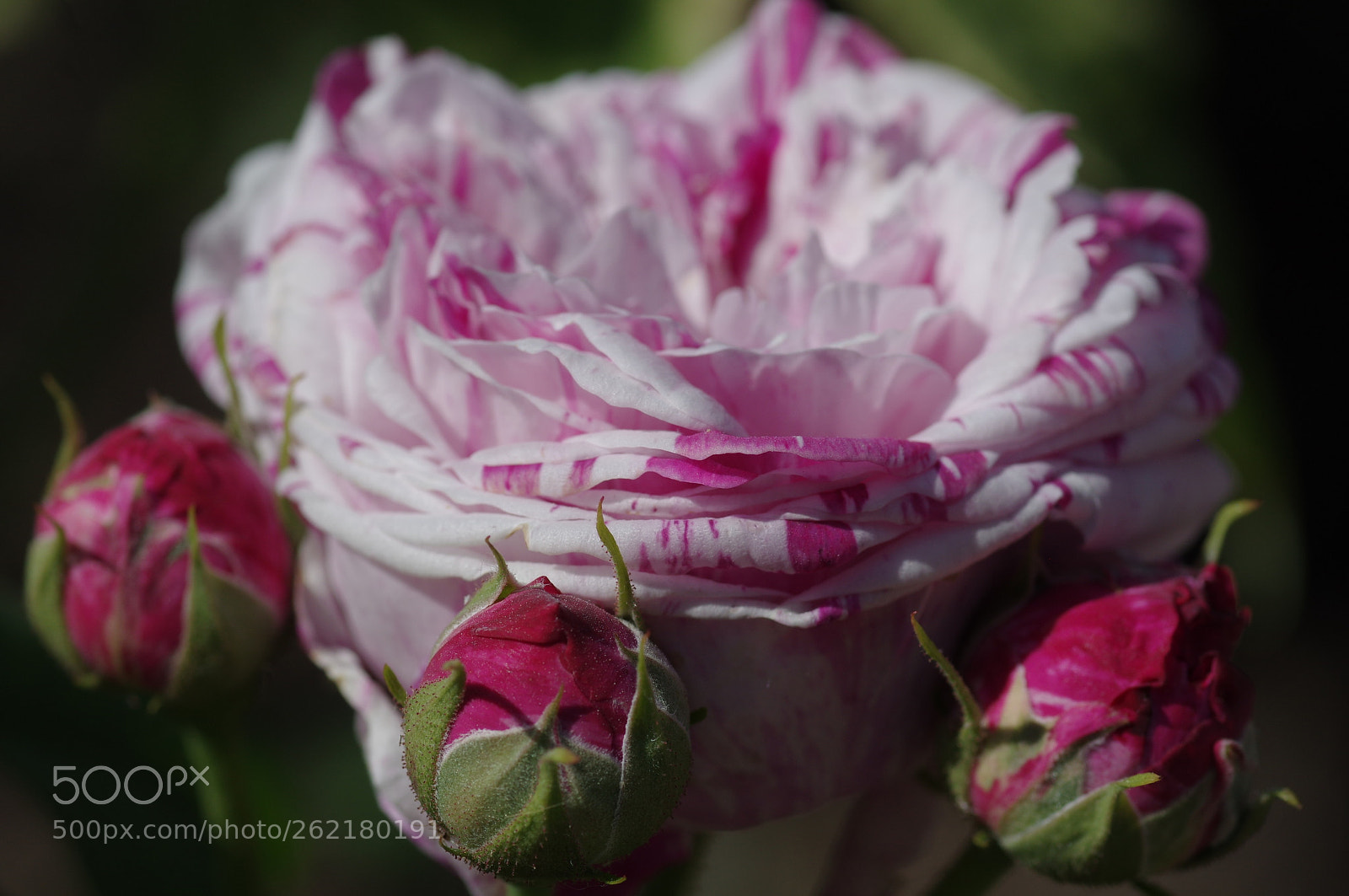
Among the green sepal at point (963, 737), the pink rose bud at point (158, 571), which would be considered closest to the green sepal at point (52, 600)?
the pink rose bud at point (158, 571)

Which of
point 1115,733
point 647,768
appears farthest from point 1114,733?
point 647,768

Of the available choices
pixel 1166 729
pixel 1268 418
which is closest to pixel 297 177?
pixel 1166 729

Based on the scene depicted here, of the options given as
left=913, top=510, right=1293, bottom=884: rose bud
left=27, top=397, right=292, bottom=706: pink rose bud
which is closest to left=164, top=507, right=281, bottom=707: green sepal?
left=27, top=397, right=292, bottom=706: pink rose bud

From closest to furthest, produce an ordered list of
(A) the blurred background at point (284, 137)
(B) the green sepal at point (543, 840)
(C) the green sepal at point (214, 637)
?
(B) the green sepal at point (543, 840)
(C) the green sepal at point (214, 637)
(A) the blurred background at point (284, 137)

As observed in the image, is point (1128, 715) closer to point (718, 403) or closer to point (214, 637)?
point (718, 403)

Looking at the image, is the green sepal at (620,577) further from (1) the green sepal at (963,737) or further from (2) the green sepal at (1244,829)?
(2) the green sepal at (1244,829)
